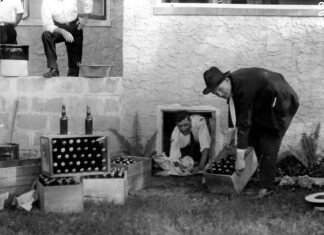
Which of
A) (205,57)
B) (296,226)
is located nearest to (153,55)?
(205,57)

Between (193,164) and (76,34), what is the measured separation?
2.70 metres

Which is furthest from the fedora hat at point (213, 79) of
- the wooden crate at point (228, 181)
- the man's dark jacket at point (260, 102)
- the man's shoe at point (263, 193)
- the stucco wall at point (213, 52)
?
the stucco wall at point (213, 52)

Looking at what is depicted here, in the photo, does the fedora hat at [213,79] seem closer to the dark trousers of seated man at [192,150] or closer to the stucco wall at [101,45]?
the dark trousers of seated man at [192,150]

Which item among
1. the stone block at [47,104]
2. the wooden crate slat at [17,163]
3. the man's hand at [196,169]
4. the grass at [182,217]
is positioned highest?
the stone block at [47,104]

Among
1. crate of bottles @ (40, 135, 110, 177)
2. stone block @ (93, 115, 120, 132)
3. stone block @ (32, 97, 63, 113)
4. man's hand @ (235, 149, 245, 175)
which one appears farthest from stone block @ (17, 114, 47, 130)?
man's hand @ (235, 149, 245, 175)

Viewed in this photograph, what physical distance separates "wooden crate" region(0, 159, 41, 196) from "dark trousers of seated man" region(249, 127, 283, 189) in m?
2.50

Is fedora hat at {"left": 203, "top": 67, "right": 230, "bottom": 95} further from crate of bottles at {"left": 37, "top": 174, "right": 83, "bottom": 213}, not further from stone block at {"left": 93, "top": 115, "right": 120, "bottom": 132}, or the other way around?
stone block at {"left": 93, "top": 115, "right": 120, "bottom": 132}

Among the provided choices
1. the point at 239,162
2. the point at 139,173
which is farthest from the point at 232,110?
the point at 139,173

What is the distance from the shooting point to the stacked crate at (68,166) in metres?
5.59

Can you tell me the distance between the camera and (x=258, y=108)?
595 centimetres

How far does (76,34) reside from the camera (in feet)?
27.2

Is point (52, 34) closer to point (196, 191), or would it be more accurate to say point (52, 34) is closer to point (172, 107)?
point (172, 107)

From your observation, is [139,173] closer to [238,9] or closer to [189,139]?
[189,139]

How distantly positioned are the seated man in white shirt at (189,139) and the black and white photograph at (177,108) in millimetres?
15
